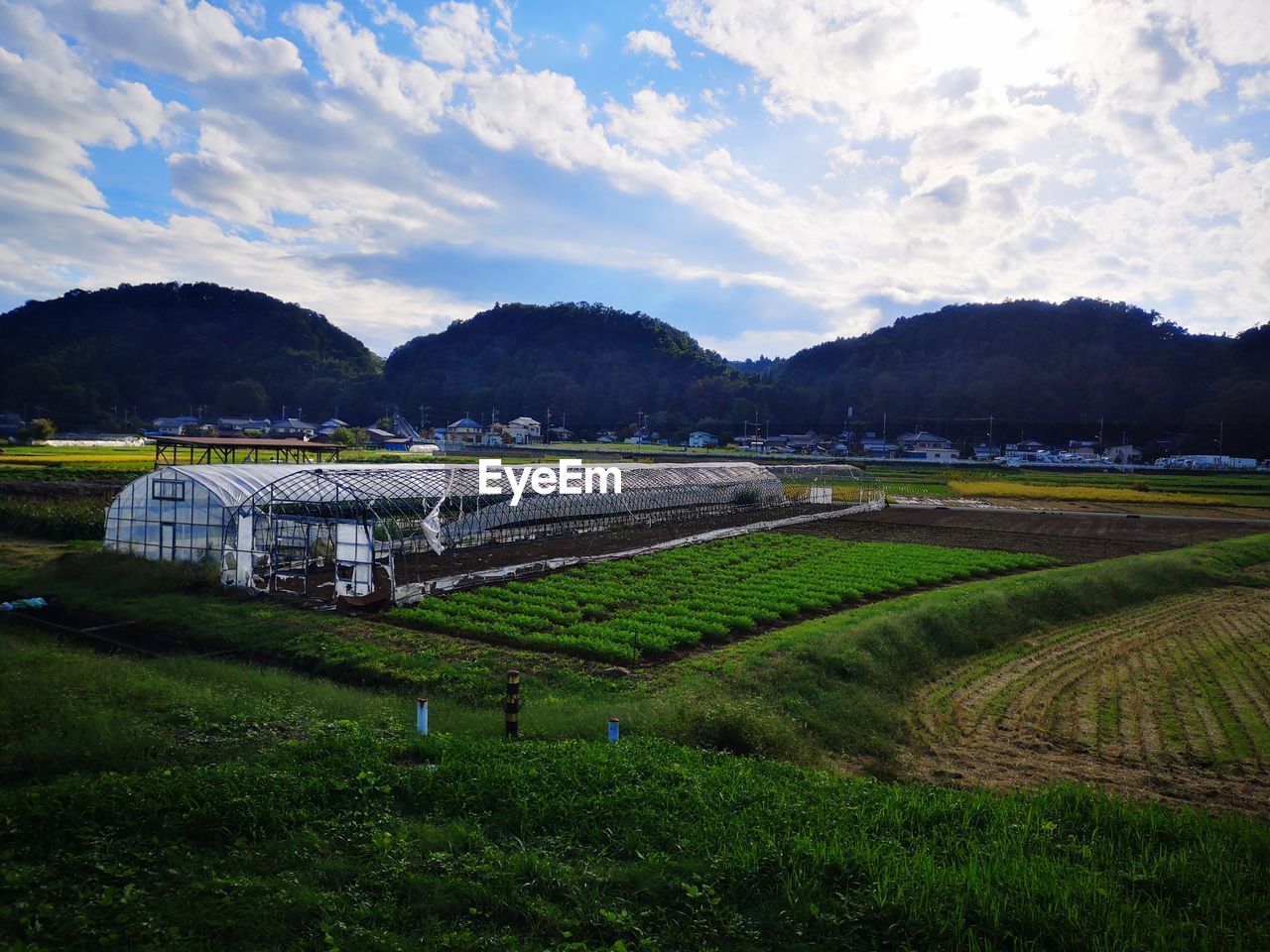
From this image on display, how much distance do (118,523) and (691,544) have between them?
17946mm

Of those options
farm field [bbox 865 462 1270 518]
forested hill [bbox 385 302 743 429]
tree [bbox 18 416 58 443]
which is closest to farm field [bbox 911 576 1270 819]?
farm field [bbox 865 462 1270 518]

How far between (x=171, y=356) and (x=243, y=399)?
1685 cm

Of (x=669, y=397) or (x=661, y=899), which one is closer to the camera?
(x=661, y=899)

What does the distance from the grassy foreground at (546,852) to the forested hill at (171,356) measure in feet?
331

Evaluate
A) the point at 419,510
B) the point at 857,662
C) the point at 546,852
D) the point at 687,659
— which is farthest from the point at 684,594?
the point at 546,852

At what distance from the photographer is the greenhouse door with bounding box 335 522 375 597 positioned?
1825 centimetres

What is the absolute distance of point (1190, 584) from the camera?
2405 cm

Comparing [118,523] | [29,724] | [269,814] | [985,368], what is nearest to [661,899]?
[269,814]

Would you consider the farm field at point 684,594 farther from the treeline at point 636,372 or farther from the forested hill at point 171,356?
the forested hill at point 171,356

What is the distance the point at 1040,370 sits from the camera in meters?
103

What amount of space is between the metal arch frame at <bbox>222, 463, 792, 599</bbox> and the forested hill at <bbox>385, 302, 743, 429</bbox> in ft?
261

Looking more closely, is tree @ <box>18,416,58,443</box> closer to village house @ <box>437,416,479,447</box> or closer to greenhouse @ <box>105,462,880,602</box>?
village house @ <box>437,416,479,447</box>

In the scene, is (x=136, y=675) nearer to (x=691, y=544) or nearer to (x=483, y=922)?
(x=483, y=922)

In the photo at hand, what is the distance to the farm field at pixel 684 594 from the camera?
15633 millimetres
